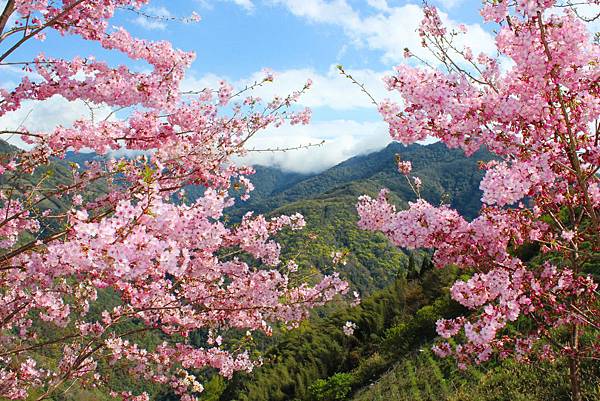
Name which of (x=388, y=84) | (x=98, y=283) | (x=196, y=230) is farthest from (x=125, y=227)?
(x=388, y=84)

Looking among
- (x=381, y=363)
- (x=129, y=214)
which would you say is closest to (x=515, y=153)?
(x=129, y=214)

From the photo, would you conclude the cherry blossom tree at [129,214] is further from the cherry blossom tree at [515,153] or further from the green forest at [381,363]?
the cherry blossom tree at [515,153]

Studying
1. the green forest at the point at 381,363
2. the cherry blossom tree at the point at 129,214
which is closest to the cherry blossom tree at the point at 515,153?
the green forest at the point at 381,363

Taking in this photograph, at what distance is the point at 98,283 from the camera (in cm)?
344

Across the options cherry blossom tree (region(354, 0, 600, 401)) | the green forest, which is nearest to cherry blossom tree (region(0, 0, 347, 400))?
the green forest

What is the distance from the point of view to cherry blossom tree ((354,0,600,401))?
310 centimetres

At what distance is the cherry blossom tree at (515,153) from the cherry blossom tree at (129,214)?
6.18 feet

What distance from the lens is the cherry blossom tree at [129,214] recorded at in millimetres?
2734

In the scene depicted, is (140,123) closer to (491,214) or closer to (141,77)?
(141,77)

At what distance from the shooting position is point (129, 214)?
2477mm

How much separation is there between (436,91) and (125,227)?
2602 millimetres

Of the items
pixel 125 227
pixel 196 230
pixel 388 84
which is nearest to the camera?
pixel 125 227

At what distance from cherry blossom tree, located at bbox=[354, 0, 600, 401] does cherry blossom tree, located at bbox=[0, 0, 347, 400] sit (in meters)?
1.88

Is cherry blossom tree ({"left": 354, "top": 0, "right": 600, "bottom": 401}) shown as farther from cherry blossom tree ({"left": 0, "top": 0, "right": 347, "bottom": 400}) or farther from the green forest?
cherry blossom tree ({"left": 0, "top": 0, "right": 347, "bottom": 400})
